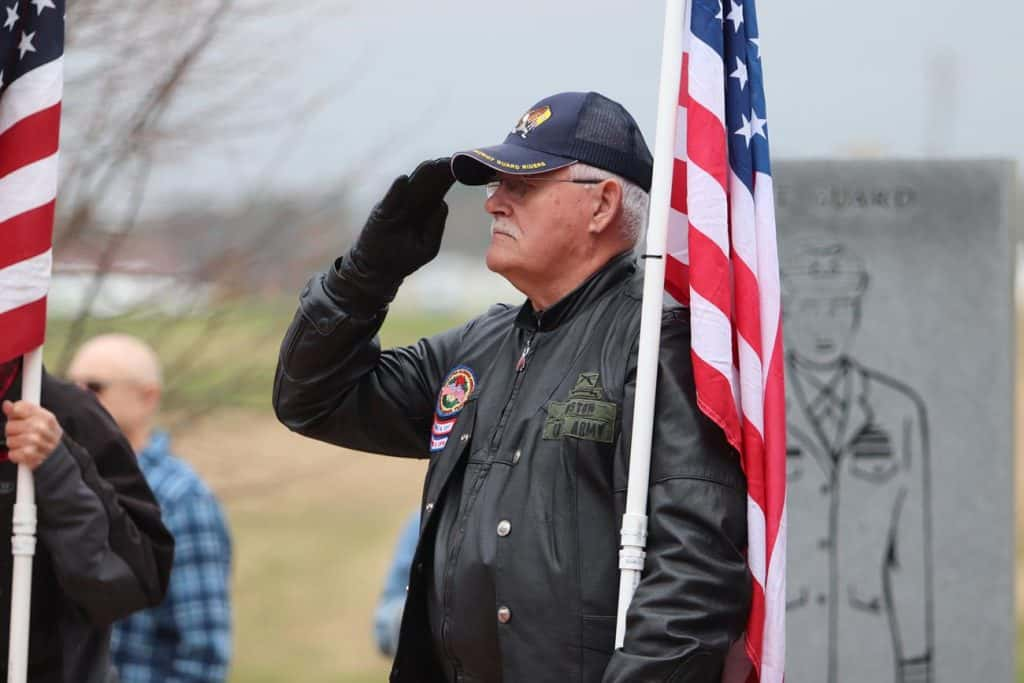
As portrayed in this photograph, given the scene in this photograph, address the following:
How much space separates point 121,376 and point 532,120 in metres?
2.71

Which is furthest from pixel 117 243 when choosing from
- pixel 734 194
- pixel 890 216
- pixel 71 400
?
pixel 734 194

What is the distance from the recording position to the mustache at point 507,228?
3.97 m

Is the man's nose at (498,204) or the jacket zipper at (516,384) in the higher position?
the man's nose at (498,204)

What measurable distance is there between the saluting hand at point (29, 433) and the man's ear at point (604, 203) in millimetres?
1544

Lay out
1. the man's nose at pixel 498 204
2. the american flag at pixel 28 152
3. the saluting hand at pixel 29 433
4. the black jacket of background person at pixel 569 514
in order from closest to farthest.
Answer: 1. the black jacket of background person at pixel 569 514
2. the man's nose at pixel 498 204
3. the saluting hand at pixel 29 433
4. the american flag at pixel 28 152

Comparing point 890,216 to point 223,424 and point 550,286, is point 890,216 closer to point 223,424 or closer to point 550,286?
point 550,286

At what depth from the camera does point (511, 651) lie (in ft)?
12.0

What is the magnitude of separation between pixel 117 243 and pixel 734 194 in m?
3.70

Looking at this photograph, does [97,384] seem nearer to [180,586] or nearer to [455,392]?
[180,586]

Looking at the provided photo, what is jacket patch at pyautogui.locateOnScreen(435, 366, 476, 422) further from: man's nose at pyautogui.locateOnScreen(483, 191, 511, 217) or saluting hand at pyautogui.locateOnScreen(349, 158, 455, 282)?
man's nose at pyautogui.locateOnScreen(483, 191, 511, 217)

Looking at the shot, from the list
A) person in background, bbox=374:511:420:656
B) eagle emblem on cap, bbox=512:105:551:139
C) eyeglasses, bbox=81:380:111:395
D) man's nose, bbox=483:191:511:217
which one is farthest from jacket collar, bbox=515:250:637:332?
eyeglasses, bbox=81:380:111:395

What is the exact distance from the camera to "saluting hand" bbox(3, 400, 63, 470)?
4.48 metres

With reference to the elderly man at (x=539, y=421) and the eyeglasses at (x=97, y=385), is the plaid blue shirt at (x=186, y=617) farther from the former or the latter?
the elderly man at (x=539, y=421)

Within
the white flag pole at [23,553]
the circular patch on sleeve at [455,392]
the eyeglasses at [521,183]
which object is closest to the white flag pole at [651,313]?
the eyeglasses at [521,183]
